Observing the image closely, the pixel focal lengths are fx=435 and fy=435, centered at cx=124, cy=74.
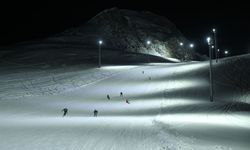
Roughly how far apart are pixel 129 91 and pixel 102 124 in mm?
23239

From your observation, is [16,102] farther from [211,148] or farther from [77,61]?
[77,61]

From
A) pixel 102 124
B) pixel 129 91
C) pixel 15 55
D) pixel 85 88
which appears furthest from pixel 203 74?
pixel 15 55

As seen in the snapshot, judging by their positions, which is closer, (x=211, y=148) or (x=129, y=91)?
(x=211, y=148)

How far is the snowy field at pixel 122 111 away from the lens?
18.5 metres

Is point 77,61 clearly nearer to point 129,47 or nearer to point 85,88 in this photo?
point 85,88

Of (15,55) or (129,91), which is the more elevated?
(15,55)

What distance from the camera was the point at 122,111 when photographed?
35062mm

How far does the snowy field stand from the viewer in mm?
18531

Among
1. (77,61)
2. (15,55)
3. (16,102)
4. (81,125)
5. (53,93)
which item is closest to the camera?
(81,125)

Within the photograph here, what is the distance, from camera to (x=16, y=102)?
40.7 meters

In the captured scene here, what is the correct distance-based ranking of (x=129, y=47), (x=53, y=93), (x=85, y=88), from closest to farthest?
(x=53, y=93) < (x=85, y=88) < (x=129, y=47)

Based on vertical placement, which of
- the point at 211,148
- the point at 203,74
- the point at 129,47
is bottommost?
the point at 211,148

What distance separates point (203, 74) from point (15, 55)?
2062 inches

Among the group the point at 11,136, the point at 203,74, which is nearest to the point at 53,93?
the point at 203,74
